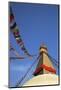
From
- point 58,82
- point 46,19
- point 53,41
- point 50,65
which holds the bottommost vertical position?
point 58,82

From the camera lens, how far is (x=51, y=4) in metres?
2.51

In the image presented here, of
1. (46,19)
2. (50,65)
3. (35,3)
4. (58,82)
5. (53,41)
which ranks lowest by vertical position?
(58,82)

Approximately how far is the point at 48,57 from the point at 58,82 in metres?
0.27

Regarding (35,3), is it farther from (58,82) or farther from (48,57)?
(58,82)

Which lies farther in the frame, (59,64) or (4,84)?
(59,64)

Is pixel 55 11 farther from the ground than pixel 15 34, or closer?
farther from the ground

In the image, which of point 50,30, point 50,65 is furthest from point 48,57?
point 50,30

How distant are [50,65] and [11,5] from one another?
2.26ft

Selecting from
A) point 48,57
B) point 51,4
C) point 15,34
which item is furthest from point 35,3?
point 48,57

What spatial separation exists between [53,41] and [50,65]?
0.24 metres

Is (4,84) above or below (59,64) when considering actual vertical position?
below

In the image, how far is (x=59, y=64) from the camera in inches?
98.7

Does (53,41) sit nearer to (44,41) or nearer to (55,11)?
(44,41)

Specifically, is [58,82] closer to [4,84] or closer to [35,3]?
[4,84]
